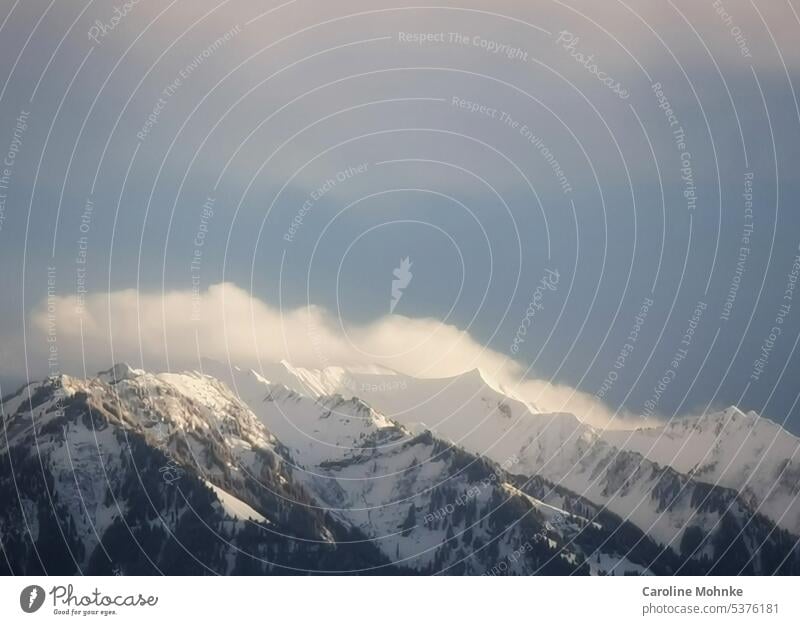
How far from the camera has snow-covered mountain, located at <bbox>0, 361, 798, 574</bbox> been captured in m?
16.5

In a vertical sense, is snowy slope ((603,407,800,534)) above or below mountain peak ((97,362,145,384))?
below

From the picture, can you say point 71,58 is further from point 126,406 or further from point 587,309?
point 587,309

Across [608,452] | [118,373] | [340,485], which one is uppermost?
[118,373]

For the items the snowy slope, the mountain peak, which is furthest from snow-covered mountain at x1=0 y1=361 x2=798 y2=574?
the snowy slope

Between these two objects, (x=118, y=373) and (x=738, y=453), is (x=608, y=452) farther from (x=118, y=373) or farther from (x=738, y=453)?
(x=118, y=373)

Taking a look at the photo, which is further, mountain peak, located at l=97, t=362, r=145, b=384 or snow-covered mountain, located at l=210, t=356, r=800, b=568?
snow-covered mountain, located at l=210, t=356, r=800, b=568

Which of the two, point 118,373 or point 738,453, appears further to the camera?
point 738,453

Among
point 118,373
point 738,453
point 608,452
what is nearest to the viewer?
point 118,373

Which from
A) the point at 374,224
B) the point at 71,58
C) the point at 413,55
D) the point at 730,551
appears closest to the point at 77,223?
the point at 71,58

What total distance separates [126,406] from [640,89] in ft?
29.1

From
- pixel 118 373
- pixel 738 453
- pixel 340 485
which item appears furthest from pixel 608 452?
pixel 118 373

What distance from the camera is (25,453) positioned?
1638 centimetres

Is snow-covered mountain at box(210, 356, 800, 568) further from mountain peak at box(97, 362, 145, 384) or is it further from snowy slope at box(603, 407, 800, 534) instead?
mountain peak at box(97, 362, 145, 384)

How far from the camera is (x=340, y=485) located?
17438 mm
